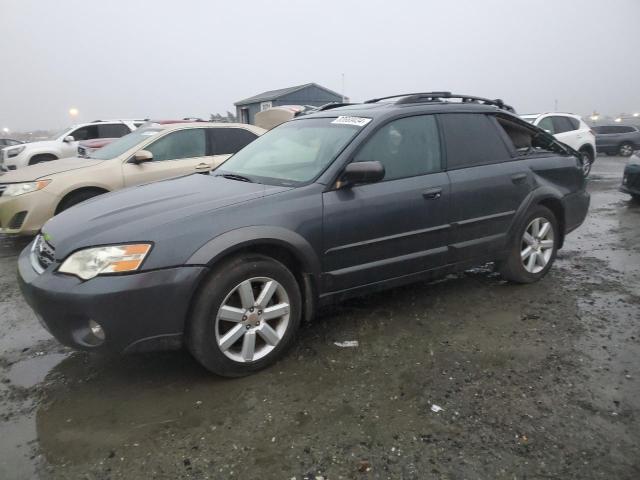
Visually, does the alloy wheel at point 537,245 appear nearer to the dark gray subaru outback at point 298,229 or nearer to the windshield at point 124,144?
the dark gray subaru outback at point 298,229

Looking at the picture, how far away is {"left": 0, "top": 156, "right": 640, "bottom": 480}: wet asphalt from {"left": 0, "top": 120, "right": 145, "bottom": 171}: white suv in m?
9.79

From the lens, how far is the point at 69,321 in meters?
2.52

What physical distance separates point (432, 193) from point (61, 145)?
11886 mm

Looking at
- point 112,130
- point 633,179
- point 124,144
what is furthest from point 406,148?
point 112,130

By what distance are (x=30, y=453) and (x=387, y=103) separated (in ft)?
10.8

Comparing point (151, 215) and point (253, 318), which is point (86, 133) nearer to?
point (151, 215)

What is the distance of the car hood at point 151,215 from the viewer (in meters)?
2.62

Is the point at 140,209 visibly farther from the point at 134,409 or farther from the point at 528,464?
the point at 528,464

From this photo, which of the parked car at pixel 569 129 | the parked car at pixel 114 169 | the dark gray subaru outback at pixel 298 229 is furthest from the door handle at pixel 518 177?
the parked car at pixel 569 129

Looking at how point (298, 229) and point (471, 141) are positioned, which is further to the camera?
point (471, 141)

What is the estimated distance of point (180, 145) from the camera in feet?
21.0

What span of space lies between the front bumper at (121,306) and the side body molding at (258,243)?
Answer: 0.28 feet

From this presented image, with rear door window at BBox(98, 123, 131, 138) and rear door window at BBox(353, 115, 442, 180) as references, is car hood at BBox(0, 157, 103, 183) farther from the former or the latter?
rear door window at BBox(98, 123, 131, 138)

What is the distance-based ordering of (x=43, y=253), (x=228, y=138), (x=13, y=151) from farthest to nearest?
1. (x=13, y=151)
2. (x=228, y=138)
3. (x=43, y=253)
